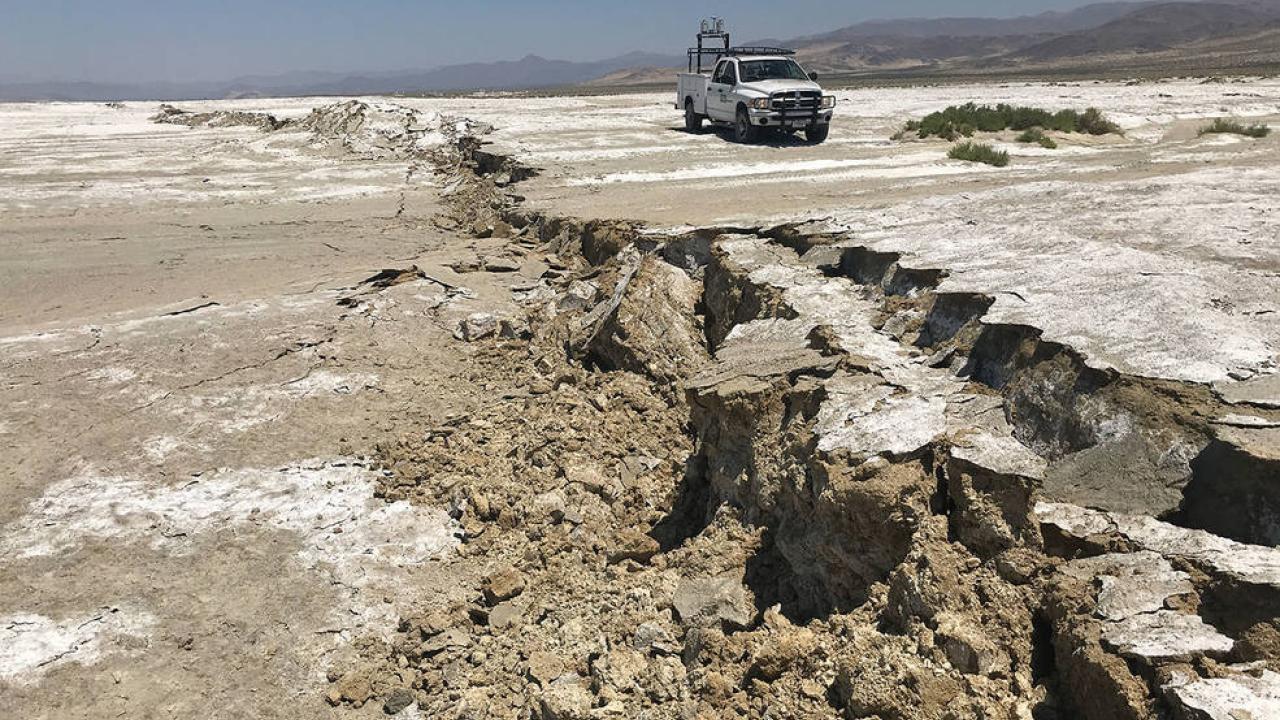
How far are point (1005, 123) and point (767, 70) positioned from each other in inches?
249

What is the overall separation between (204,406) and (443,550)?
3.27 meters

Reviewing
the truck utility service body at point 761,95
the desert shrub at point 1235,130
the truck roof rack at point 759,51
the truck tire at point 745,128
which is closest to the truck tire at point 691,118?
the truck utility service body at point 761,95

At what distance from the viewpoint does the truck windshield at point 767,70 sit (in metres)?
19.4

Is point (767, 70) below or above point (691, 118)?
above

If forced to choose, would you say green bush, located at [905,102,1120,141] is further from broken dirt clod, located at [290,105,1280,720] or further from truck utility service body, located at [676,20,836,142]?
broken dirt clod, located at [290,105,1280,720]

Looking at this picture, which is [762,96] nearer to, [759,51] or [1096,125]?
[759,51]

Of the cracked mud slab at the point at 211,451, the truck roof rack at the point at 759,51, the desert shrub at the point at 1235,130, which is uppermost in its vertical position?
the truck roof rack at the point at 759,51

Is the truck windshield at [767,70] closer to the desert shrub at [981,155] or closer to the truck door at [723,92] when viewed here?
the truck door at [723,92]

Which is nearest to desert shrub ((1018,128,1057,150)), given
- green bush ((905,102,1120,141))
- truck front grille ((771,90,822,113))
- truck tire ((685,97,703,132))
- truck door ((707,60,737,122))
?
green bush ((905,102,1120,141))

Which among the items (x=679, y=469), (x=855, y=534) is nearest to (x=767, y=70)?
(x=679, y=469)

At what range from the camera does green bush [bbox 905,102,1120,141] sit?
19750 mm

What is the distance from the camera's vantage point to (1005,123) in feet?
67.8

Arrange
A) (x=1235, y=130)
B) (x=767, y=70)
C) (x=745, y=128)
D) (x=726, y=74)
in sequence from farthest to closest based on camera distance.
A: (x=726, y=74) → (x=767, y=70) → (x=745, y=128) → (x=1235, y=130)

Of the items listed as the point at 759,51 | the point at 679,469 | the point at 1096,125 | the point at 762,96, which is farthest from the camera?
the point at 759,51
